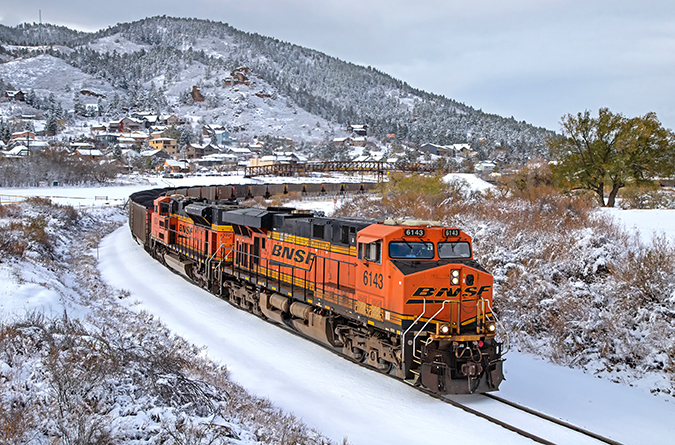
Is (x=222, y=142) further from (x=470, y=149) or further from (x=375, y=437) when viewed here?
(x=375, y=437)

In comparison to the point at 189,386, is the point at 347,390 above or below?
below

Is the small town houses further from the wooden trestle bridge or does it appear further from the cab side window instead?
the cab side window

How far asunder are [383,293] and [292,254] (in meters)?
4.60

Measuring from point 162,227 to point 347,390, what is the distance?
1641 centimetres

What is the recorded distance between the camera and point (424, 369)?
8711mm

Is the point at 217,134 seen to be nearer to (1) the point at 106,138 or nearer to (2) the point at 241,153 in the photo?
(2) the point at 241,153

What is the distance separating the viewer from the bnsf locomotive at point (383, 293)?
8.94 m

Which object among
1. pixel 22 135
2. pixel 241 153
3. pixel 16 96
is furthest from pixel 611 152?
pixel 16 96

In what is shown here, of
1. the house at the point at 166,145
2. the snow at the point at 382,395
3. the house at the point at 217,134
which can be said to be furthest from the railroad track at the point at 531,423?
the house at the point at 217,134

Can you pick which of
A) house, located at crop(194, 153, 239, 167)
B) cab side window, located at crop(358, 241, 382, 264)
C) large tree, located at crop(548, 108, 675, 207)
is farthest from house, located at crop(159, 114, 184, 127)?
cab side window, located at crop(358, 241, 382, 264)

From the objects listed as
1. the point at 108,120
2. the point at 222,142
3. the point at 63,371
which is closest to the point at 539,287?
the point at 63,371

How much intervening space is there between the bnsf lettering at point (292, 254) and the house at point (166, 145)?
140 m

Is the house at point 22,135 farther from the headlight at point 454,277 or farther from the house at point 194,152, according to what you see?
the headlight at point 454,277

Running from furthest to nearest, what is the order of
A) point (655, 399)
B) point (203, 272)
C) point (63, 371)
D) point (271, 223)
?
1. point (203, 272)
2. point (271, 223)
3. point (655, 399)
4. point (63, 371)
